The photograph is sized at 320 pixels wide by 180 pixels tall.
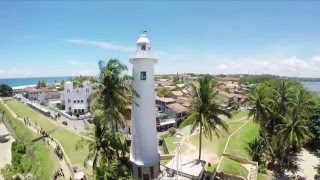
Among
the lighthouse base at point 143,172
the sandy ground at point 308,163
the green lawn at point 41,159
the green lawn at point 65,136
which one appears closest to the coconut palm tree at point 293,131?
the sandy ground at point 308,163

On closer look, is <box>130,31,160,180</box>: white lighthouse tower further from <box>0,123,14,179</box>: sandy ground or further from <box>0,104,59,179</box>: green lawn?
<box>0,123,14,179</box>: sandy ground

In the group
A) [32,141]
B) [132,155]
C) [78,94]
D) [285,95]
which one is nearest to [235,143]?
[285,95]

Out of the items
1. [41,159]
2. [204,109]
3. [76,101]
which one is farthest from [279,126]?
[76,101]

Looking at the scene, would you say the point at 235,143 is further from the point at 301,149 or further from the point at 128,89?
the point at 128,89

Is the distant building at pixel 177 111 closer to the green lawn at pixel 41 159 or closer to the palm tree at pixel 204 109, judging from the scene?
the green lawn at pixel 41 159

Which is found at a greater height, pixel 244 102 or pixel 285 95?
pixel 285 95
